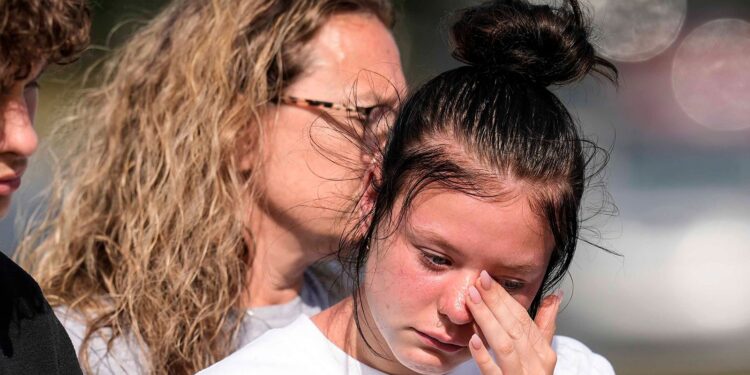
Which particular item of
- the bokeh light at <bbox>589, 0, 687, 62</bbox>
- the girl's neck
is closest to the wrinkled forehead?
the girl's neck

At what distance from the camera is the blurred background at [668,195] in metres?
7.07

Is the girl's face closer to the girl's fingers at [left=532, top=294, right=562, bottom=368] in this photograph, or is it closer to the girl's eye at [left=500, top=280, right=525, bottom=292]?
the girl's eye at [left=500, top=280, right=525, bottom=292]

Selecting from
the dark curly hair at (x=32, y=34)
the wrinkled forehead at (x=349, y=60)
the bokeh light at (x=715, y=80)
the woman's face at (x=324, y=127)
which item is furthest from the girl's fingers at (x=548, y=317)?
the bokeh light at (x=715, y=80)

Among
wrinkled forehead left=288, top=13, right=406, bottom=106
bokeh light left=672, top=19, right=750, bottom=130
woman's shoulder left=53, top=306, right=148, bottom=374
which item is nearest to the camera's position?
woman's shoulder left=53, top=306, right=148, bottom=374

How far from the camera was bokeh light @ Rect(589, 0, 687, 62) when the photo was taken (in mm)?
7957

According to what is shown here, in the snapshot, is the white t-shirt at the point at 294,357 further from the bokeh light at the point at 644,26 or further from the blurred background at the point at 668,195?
the bokeh light at the point at 644,26

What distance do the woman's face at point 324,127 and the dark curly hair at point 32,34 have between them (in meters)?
0.92

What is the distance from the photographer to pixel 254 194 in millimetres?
3025

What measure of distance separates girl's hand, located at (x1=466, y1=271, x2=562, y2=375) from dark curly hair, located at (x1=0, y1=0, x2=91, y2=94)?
0.84m

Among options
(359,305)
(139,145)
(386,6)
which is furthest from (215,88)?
(359,305)

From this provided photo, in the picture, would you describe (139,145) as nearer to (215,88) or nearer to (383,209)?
(215,88)

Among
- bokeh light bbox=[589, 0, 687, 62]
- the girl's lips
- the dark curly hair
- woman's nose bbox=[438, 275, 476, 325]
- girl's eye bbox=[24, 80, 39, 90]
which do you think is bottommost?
woman's nose bbox=[438, 275, 476, 325]

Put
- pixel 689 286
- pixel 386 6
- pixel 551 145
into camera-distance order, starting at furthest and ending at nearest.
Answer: pixel 689 286 < pixel 386 6 < pixel 551 145

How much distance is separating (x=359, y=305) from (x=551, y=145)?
499mm
